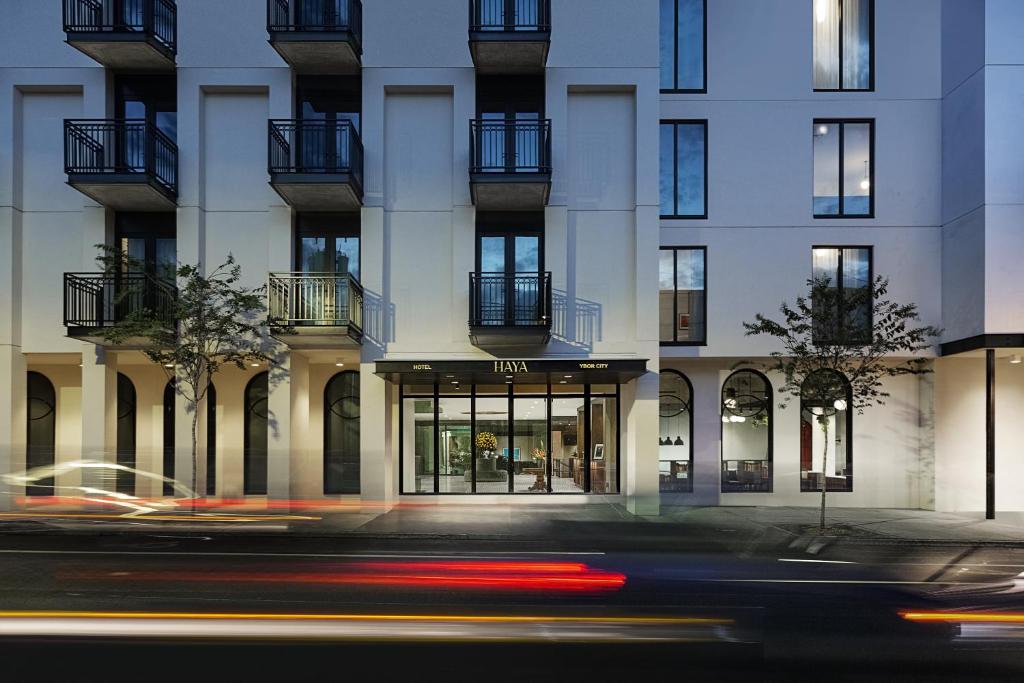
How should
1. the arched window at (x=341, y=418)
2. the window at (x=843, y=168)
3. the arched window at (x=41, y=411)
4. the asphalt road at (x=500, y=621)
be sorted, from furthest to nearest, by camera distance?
the arched window at (x=41, y=411), the arched window at (x=341, y=418), the window at (x=843, y=168), the asphalt road at (x=500, y=621)

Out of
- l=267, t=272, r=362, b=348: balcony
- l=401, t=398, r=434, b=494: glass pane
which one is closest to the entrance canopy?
l=267, t=272, r=362, b=348: balcony

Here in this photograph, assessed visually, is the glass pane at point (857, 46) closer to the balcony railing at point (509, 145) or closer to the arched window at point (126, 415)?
the balcony railing at point (509, 145)

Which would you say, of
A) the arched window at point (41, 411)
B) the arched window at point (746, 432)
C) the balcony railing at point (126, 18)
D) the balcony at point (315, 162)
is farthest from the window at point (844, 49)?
the arched window at point (41, 411)

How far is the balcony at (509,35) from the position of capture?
640 inches

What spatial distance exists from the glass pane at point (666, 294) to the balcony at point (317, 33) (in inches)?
373

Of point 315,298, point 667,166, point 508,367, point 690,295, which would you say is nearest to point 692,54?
point 667,166

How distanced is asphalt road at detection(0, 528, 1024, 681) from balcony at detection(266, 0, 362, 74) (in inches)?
489

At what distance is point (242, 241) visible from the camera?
1742cm

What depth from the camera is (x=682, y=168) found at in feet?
62.0

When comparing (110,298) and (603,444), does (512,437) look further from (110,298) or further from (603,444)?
(110,298)

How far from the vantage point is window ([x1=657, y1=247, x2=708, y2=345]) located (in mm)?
18688

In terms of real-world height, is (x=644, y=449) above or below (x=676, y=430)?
below

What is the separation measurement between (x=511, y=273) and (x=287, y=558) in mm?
9281

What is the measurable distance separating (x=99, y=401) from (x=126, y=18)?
9737mm
